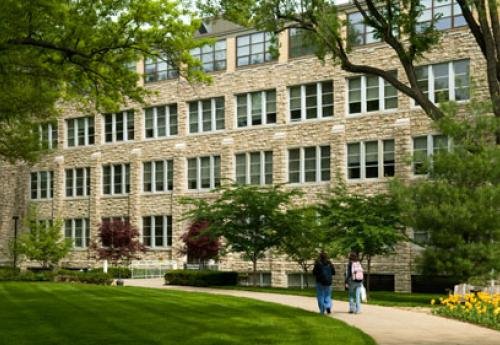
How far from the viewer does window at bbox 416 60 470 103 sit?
39.0 meters

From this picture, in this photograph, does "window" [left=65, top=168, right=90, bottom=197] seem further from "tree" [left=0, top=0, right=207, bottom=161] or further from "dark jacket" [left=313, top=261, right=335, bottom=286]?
"dark jacket" [left=313, top=261, right=335, bottom=286]

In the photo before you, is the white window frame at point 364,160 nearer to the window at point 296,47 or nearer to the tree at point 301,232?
the window at point 296,47

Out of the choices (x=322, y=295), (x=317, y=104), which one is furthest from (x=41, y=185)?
(x=322, y=295)

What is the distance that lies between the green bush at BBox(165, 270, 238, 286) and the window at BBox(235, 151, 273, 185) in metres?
10.1

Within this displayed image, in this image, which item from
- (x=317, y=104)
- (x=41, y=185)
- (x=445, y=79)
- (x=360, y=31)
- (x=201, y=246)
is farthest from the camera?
(x=41, y=185)

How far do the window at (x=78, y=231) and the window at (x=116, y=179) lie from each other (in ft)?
9.67

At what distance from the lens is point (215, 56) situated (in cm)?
4994

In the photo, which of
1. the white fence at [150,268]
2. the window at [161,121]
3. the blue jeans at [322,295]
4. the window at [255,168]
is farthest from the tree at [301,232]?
the window at [161,121]

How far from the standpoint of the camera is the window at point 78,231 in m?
56.5

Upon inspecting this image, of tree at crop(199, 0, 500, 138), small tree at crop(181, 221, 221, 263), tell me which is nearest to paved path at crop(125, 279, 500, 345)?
tree at crop(199, 0, 500, 138)

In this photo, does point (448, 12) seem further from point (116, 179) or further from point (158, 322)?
point (158, 322)

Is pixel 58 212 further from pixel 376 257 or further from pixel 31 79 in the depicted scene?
pixel 31 79

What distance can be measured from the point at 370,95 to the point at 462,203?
53.0ft

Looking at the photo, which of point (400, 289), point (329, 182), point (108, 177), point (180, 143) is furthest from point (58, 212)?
point (400, 289)
